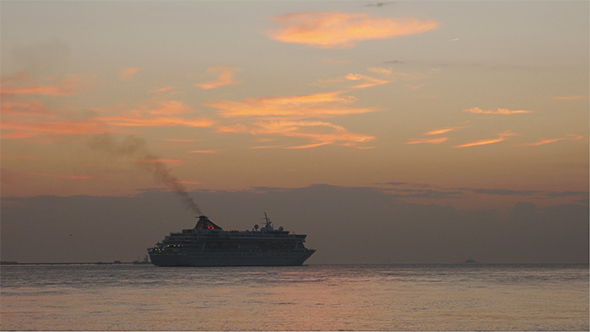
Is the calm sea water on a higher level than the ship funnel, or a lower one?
lower

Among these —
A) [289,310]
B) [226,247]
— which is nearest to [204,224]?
[226,247]

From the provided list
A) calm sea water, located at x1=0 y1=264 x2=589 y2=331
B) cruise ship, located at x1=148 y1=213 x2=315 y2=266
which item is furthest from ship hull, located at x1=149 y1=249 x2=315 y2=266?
calm sea water, located at x1=0 y1=264 x2=589 y2=331

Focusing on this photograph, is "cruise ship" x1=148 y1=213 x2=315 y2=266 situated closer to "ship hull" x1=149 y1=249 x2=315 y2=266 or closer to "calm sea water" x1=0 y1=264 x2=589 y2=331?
"ship hull" x1=149 y1=249 x2=315 y2=266

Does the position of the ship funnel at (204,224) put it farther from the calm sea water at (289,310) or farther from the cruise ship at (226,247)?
the calm sea water at (289,310)

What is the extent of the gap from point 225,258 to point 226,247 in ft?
8.47

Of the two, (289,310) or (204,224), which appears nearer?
(289,310)

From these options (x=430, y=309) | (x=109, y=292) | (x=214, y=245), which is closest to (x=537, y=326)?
(x=430, y=309)

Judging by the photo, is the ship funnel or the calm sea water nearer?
the calm sea water

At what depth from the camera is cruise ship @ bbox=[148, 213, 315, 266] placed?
146188mm

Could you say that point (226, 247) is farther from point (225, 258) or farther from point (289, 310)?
point (289, 310)

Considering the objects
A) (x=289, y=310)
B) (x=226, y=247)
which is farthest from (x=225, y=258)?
(x=289, y=310)

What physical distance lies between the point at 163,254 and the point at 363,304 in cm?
9773

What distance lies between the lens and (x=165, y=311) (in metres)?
49.3

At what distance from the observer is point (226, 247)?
14900cm
